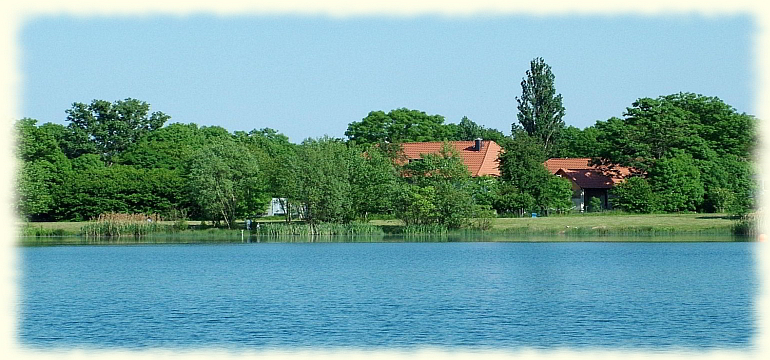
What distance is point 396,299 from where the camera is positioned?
87.1ft

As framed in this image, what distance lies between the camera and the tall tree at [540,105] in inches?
3565

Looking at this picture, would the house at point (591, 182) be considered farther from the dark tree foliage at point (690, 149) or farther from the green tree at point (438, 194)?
the green tree at point (438, 194)

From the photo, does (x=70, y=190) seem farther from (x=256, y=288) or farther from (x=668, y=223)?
(x=256, y=288)

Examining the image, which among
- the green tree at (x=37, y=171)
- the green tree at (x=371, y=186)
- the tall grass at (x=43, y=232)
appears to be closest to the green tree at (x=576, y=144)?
the green tree at (x=371, y=186)

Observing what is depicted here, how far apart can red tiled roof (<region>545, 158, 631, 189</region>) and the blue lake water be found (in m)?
34.2

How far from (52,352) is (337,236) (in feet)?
129

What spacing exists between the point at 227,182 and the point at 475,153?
31.0 m

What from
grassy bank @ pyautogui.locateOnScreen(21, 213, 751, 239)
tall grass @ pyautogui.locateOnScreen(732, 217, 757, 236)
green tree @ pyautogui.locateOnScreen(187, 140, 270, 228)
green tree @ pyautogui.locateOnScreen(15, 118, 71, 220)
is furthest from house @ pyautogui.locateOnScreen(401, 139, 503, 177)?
tall grass @ pyautogui.locateOnScreen(732, 217, 757, 236)

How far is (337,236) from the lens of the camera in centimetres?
5791

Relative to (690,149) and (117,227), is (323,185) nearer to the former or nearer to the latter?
(117,227)

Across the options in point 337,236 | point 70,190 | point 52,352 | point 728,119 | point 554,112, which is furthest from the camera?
point 554,112

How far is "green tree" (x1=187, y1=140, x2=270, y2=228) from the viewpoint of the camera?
60.7 m

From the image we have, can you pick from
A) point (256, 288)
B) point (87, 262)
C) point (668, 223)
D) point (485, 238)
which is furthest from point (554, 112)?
point (256, 288)

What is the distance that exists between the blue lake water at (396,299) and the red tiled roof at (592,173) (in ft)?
112
